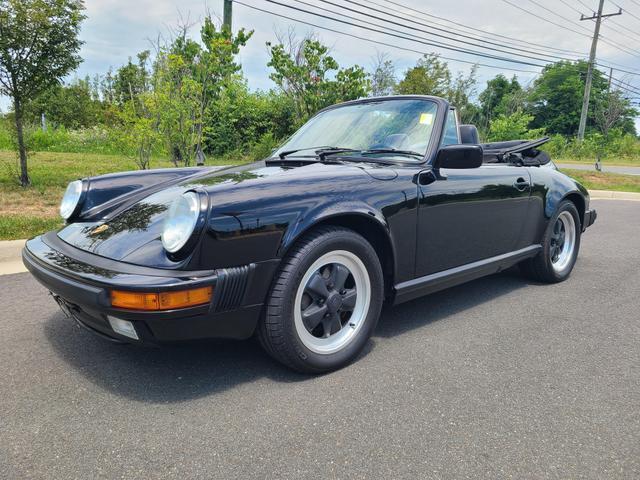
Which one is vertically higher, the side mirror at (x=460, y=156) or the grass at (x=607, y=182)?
the side mirror at (x=460, y=156)

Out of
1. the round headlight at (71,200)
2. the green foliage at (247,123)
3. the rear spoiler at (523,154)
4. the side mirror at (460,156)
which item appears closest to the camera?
the side mirror at (460,156)

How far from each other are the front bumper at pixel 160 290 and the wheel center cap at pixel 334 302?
381 mm

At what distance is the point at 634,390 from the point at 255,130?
17057 millimetres

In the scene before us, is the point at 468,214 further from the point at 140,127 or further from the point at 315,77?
the point at 315,77

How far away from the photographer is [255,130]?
18.0 metres

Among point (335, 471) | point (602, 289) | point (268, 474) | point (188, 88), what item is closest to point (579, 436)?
point (335, 471)

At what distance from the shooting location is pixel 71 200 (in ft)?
9.14

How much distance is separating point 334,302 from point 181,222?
832 millimetres

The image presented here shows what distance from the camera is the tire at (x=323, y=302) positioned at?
2.04 metres

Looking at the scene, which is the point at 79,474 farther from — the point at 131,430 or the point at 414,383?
the point at 414,383

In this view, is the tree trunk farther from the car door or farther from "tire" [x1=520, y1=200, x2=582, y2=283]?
"tire" [x1=520, y1=200, x2=582, y2=283]

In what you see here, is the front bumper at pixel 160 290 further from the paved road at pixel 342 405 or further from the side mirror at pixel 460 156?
the side mirror at pixel 460 156

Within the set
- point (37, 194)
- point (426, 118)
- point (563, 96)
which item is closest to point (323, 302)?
point (426, 118)

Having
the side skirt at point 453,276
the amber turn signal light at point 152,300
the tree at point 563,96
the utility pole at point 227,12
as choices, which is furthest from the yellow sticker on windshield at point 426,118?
the tree at point 563,96
